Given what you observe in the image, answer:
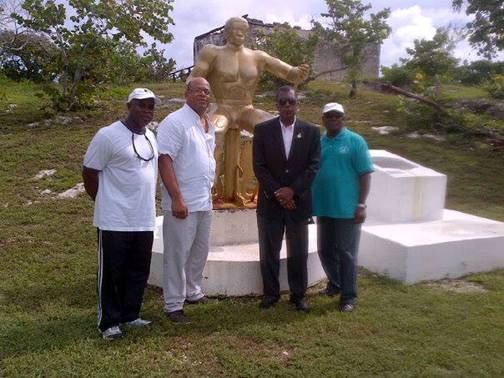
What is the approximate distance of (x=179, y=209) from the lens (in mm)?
3816

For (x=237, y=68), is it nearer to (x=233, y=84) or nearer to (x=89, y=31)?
(x=233, y=84)

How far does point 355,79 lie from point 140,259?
12.8 meters

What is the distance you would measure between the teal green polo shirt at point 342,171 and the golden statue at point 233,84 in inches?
36.2

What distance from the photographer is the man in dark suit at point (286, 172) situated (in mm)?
4102

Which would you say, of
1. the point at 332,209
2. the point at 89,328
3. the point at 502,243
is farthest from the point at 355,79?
the point at 89,328

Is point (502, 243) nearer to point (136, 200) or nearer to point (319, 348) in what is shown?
point (319, 348)

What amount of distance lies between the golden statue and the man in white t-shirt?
1.37 m

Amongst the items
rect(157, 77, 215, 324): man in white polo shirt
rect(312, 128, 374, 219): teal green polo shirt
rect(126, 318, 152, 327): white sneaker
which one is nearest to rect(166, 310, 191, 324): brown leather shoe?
rect(157, 77, 215, 324): man in white polo shirt

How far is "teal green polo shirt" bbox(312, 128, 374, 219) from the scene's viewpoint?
4.27m

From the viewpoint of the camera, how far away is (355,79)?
51.2ft

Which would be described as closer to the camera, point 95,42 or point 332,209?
point 332,209

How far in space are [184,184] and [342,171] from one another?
1176 mm

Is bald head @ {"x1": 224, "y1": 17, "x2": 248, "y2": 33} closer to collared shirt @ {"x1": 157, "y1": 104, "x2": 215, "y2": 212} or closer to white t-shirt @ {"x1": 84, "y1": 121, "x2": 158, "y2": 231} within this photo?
collared shirt @ {"x1": 157, "y1": 104, "x2": 215, "y2": 212}

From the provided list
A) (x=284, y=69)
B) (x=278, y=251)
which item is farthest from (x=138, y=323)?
(x=284, y=69)
